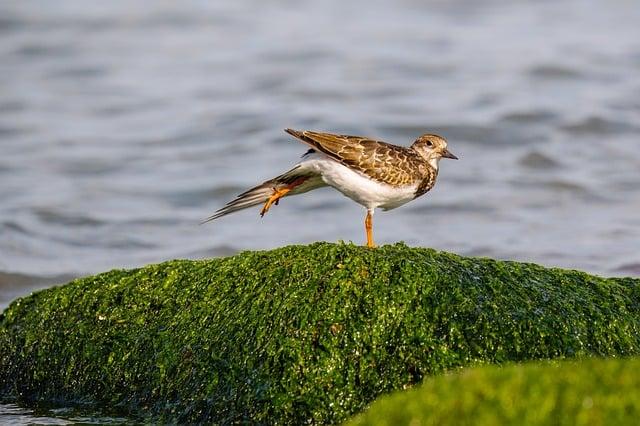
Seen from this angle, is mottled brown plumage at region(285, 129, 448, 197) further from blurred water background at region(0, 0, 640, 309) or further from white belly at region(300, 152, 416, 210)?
blurred water background at region(0, 0, 640, 309)

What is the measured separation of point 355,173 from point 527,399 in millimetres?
3577

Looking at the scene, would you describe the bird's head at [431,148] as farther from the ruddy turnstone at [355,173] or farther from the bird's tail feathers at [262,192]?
the bird's tail feathers at [262,192]

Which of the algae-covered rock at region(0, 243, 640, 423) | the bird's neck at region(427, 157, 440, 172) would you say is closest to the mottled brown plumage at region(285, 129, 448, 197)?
the bird's neck at region(427, 157, 440, 172)

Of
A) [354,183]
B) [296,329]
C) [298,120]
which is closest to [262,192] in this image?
[354,183]

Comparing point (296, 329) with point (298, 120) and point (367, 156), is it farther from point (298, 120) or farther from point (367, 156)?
point (298, 120)

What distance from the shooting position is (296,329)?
6.19 meters

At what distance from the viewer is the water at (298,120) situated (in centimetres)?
1240

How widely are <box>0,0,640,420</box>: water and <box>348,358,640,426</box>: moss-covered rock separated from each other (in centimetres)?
639

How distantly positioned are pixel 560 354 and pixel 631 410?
1.96 meters

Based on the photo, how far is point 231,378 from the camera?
629cm

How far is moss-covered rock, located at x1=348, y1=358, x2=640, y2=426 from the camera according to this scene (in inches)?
167

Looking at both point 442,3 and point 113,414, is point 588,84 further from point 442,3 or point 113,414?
point 113,414

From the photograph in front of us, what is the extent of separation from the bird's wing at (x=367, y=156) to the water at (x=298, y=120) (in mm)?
3564

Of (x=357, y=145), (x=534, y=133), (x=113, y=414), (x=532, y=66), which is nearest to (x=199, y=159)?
(x=534, y=133)
